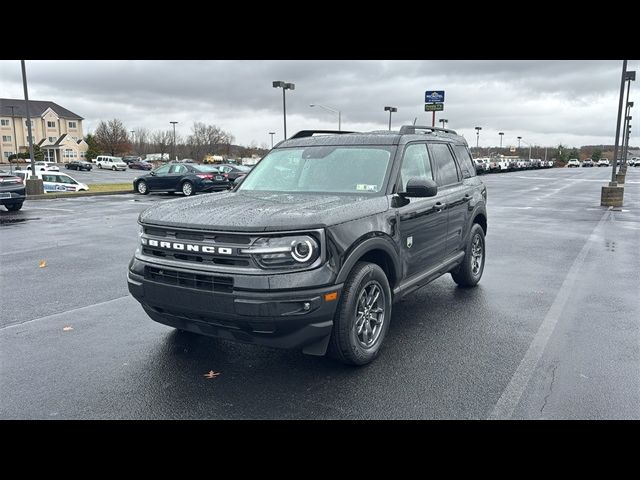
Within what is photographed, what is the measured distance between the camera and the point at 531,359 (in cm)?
452

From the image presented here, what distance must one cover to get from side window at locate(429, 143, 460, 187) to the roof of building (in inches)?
4233

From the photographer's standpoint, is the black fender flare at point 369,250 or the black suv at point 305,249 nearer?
the black suv at point 305,249

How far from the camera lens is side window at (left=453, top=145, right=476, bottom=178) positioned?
22.2ft

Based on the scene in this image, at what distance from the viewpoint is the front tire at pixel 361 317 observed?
4055mm

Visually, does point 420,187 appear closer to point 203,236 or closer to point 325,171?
point 325,171

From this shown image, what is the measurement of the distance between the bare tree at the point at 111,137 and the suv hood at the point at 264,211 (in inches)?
4551

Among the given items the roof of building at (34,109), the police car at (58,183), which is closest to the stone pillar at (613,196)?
the police car at (58,183)

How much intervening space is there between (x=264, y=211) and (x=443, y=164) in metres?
2.95

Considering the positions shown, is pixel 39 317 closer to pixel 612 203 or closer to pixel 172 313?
pixel 172 313

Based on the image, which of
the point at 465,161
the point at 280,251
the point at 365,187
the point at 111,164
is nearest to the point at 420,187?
the point at 365,187

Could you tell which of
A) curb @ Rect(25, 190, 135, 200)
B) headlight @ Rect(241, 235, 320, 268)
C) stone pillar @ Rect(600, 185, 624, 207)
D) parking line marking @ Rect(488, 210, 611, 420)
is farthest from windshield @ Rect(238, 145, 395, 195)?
curb @ Rect(25, 190, 135, 200)

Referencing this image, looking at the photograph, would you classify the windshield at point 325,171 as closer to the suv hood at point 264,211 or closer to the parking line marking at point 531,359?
the suv hood at point 264,211
